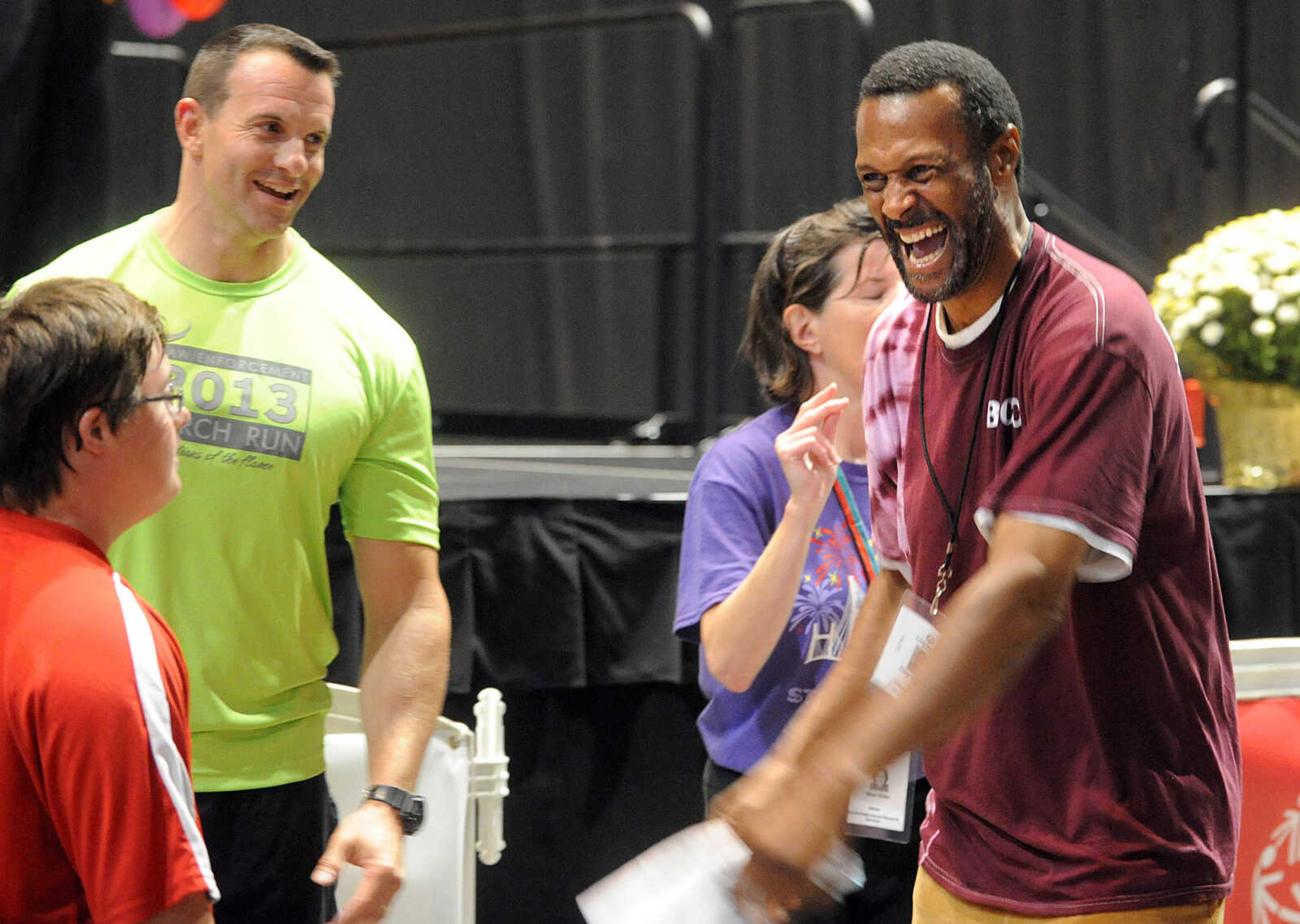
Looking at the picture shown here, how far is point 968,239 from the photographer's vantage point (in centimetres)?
157

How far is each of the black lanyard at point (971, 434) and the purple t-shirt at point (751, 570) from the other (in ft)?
1.92

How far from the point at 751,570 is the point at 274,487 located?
2.21ft

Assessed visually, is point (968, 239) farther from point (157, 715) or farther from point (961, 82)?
point (157, 715)

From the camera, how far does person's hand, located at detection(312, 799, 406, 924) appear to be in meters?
1.87

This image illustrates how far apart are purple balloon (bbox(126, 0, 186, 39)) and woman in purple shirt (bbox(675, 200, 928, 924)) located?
430cm

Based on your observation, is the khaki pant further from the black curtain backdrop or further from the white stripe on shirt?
the black curtain backdrop

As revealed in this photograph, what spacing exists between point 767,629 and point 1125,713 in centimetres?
72

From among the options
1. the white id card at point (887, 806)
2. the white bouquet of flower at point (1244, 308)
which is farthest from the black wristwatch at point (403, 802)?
the white bouquet of flower at point (1244, 308)

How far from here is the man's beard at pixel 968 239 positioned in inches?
61.6

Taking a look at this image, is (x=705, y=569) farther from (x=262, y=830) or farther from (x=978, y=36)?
(x=978, y=36)

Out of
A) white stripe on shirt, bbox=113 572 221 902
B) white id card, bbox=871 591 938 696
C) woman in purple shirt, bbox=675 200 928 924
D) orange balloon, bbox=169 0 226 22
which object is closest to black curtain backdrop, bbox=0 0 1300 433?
orange balloon, bbox=169 0 226 22

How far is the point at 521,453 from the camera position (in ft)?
16.2

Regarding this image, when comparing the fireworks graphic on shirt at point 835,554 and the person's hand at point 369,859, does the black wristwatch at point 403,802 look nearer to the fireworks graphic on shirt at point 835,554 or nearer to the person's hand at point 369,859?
the person's hand at point 369,859

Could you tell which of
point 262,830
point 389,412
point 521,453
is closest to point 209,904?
point 262,830
